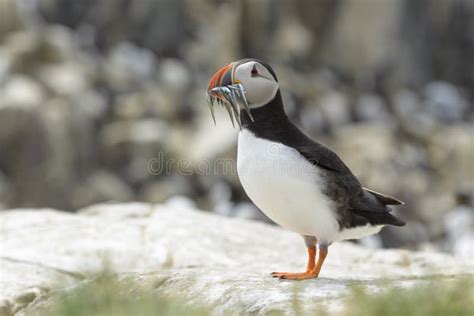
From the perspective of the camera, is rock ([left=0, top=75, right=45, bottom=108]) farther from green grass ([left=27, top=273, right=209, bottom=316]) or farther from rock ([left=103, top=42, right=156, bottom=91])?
green grass ([left=27, top=273, right=209, bottom=316])

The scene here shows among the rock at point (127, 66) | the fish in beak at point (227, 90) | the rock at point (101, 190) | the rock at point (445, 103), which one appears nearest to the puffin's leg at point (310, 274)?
Answer: the fish in beak at point (227, 90)

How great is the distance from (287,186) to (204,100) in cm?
2995

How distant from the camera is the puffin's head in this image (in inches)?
216

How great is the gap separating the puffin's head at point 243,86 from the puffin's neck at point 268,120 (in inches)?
1.4

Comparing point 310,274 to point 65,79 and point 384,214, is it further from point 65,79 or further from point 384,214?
point 65,79

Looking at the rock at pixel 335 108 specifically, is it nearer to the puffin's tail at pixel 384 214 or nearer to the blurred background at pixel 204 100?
the blurred background at pixel 204 100

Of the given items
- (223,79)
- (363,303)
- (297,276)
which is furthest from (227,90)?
(363,303)

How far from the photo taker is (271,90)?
18.6 feet

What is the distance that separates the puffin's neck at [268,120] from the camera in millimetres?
5602

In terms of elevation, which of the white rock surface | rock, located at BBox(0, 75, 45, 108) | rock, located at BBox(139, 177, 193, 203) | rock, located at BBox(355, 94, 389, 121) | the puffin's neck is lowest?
rock, located at BBox(139, 177, 193, 203)

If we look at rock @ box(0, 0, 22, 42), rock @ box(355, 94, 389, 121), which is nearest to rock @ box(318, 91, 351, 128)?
rock @ box(355, 94, 389, 121)

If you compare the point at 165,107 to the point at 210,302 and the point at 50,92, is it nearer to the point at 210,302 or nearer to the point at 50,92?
the point at 50,92

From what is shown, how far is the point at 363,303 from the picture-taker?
3.96 metres

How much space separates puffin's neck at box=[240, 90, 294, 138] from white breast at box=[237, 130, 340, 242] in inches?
2.3
